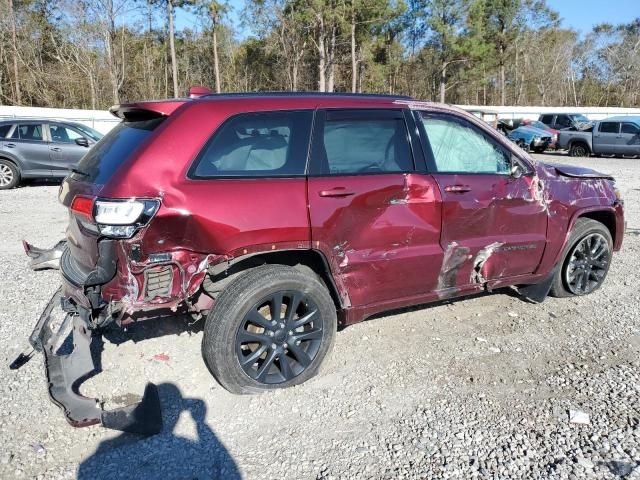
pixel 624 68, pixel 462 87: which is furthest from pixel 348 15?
pixel 624 68

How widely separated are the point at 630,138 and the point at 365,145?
67.3ft

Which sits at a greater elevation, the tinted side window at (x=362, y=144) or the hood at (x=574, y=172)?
the tinted side window at (x=362, y=144)

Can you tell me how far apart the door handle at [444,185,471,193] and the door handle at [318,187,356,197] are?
795 mm

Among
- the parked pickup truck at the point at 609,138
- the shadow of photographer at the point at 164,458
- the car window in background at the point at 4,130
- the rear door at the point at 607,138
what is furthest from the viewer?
the rear door at the point at 607,138

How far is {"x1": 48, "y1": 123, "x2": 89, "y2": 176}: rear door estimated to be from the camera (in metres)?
11.9

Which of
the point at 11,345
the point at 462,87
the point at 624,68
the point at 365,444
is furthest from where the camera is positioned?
the point at 624,68

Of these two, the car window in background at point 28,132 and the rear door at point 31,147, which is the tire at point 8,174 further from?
the car window in background at point 28,132

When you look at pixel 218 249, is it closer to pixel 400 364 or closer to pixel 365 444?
pixel 365 444

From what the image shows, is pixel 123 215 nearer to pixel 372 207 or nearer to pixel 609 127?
pixel 372 207

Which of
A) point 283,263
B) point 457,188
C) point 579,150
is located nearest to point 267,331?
point 283,263

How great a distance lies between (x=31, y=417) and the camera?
9.84 feet

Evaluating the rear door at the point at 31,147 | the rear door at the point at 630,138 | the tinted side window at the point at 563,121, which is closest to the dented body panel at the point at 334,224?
the rear door at the point at 31,147

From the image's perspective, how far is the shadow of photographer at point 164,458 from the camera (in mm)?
2564

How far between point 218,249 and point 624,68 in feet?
212
